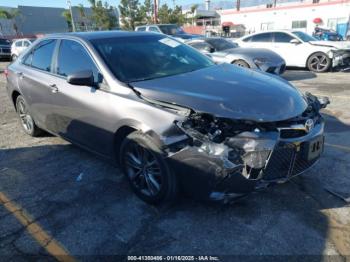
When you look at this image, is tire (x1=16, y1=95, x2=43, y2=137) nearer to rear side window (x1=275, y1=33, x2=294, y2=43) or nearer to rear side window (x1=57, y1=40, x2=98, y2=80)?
rear side window (x1=57, y1=40, x2=98, y2=80)

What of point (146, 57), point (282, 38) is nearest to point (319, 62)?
point (282, 38)

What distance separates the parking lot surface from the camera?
2787 millimetres

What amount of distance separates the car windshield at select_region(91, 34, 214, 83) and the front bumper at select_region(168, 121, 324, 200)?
1.20 metres

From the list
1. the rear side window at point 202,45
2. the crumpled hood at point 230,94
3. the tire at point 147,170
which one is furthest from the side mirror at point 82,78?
the rear side window at point 202,45

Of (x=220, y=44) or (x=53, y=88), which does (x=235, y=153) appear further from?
(x=220, y=44)

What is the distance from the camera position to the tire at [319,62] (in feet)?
37.2

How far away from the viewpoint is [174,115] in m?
2.95

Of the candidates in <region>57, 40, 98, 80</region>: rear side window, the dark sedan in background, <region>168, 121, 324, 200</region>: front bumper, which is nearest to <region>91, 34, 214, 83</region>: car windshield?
the dark sedan in background

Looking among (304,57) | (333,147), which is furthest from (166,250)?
(304,57)

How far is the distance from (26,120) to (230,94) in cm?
407

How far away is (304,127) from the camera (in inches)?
118

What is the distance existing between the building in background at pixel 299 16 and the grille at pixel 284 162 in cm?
3496

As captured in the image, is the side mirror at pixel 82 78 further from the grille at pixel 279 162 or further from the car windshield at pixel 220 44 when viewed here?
the car windshield at pixel 220 44

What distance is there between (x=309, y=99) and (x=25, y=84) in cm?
407
